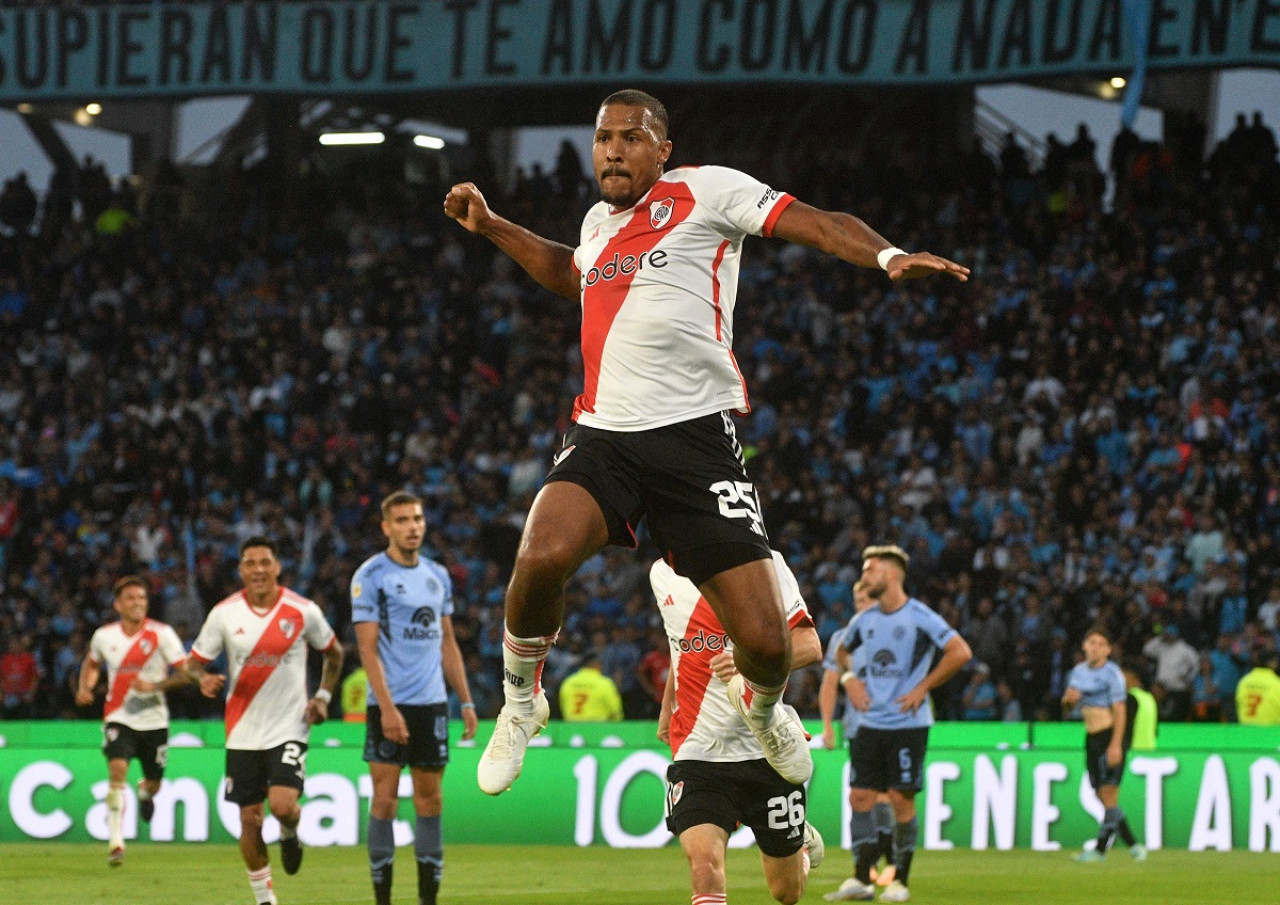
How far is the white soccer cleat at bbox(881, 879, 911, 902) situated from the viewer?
12.9 meters

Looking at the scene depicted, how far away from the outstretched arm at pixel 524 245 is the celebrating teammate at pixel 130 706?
9.25 m

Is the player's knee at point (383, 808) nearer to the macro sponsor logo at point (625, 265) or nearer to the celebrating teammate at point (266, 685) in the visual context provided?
the celebrating teammate at point (266, 685)

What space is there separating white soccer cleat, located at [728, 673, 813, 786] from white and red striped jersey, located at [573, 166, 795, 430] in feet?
3.86

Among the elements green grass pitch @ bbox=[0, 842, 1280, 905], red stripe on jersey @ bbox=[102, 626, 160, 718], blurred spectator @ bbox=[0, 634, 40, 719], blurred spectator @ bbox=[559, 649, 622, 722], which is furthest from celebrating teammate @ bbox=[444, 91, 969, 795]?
blurred spectator @ bbox=[0, 634, 40, 719]

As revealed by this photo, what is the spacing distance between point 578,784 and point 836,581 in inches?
178

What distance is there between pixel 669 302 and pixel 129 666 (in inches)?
440

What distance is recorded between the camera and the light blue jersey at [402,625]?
11.6 meters

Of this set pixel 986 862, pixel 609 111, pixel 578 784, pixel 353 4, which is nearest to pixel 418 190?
pixel 353 4

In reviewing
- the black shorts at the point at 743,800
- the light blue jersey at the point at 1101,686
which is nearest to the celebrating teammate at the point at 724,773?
the black shorts at the point at 743,800

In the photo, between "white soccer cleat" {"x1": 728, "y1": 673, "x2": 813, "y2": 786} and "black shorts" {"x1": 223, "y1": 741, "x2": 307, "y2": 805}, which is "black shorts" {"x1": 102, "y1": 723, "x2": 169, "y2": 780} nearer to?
"black shorts" {"x1": 223, "y1": 741, "x2": 307, "y2": 805}

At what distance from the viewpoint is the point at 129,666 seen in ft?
53.9

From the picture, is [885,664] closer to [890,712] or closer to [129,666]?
[890,712]

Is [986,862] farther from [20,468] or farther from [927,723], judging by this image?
[20,468]

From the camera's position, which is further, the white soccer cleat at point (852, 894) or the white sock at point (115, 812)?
the white sock at point (115, 812)
